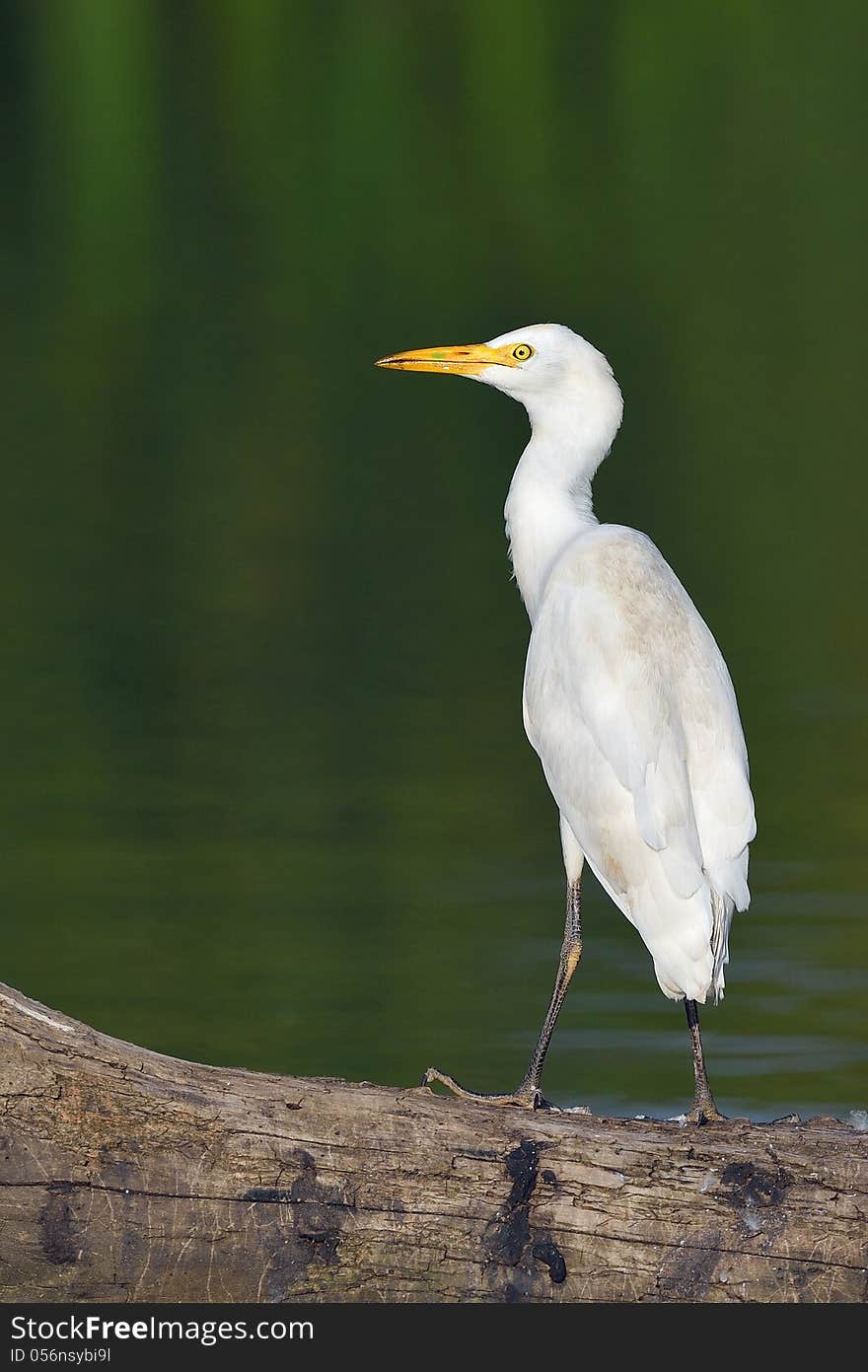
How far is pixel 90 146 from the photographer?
34250mm

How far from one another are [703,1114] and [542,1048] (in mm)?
585

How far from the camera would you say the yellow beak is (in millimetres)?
6941

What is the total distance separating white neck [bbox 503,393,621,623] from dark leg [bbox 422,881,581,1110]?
1047 mm

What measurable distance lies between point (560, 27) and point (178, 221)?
12402 mm

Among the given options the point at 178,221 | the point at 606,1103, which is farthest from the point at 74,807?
the point at 178,221

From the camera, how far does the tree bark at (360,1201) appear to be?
490 centimetres

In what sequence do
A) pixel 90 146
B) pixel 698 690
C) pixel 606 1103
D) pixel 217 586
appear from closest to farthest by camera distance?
pixel 698 690
pixel 606 1103
pixel 217 586
pixel 90 146

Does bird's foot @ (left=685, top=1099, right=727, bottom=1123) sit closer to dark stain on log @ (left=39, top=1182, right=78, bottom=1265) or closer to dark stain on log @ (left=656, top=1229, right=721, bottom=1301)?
dark stain on log @ (left=656, top=1229, right=721, bottom=1301)

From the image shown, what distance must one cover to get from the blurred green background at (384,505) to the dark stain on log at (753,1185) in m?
2.55

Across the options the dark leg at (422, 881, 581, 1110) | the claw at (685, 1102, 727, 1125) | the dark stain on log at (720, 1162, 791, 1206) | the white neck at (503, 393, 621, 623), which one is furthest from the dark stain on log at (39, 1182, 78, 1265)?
the white neck at (503, 393, 621, 623)

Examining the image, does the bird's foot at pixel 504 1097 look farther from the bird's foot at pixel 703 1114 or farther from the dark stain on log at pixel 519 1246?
the dark stain on log at pixel 519 1246

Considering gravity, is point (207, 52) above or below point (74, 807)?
above

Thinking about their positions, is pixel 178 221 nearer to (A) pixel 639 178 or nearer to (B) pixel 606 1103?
(A) pixel 639 178

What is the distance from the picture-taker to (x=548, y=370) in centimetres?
690
